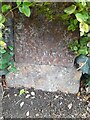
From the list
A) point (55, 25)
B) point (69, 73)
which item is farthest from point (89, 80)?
point (55, 25)

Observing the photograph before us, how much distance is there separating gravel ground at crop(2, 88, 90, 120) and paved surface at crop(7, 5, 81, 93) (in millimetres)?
38

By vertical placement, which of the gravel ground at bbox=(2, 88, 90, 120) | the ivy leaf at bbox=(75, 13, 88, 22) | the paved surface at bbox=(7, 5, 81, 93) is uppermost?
the ivy leaf at bbox=(75, 13, 88, 22)

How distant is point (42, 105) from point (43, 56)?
0.82 ft

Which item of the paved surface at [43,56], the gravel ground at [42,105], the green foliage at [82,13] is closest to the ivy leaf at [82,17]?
the green foliage at [82,13]

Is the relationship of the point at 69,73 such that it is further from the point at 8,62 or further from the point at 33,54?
the point at 8,62

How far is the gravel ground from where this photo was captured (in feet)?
4.86

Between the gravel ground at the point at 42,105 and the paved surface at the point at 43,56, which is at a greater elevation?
the paved surface at the point at 43,56

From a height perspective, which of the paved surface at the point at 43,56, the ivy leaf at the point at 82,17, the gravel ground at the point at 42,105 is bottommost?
the gravel ground at the point at 42,105

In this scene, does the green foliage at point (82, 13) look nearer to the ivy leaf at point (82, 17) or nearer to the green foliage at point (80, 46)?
the ivy leaf at point (82, 17)

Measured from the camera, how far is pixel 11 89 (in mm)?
1576

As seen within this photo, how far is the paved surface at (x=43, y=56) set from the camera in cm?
139

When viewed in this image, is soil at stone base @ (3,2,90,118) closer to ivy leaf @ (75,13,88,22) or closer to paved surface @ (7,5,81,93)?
paved surface @ (7,5,81,93)

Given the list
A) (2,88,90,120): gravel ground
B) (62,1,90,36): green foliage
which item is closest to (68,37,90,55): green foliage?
(62,1,90,36): green foliage

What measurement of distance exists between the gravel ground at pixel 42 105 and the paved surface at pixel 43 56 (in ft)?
0.12
